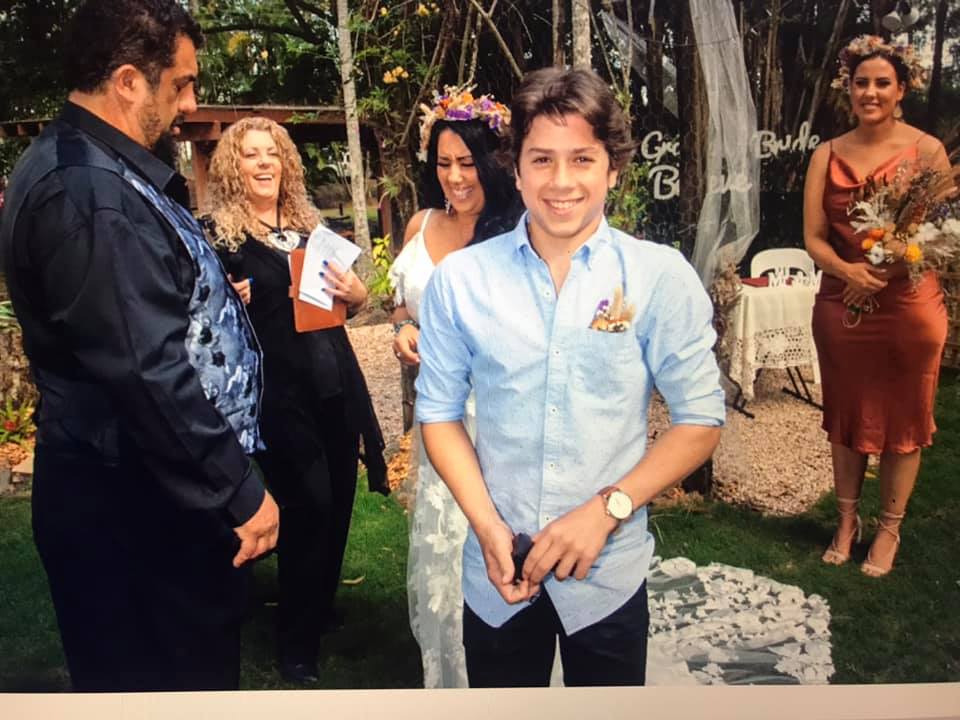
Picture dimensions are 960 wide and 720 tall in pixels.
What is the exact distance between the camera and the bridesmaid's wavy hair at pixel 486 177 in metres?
1.76

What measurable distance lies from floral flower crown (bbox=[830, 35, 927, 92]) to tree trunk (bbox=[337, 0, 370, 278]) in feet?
3.91

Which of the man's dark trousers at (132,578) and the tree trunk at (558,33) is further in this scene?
the tree trunk at (558,33)

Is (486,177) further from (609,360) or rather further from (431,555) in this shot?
(431,555)

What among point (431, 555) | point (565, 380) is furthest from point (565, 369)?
point (431, 555)

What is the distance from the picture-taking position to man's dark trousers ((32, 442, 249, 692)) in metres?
Answer: 1.66

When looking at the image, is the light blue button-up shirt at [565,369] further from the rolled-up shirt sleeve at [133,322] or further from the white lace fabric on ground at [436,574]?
the rolled-up shirt sleeve at [133,322]

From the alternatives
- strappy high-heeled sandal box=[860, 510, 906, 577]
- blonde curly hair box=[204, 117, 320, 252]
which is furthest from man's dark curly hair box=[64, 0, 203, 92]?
strappy high-heeled sandal box=[860, 510, 906, 577]

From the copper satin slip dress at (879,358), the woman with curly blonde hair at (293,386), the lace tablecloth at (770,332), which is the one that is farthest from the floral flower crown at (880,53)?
the woman with curly blonde hair at (293,386)

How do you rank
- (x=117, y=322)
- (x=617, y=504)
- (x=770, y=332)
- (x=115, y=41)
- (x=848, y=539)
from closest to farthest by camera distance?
(x=117, y=322), (x=115, y=41), (x=617, y=504), (x=770, y=332), (x=848, y=539)

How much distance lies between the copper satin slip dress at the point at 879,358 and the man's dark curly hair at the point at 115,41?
1.60 metres

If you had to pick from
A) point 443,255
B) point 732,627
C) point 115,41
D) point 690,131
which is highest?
point 115,41

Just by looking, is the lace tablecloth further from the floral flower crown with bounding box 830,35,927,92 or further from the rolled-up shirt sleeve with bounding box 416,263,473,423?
the rolled-up shirt sleeve with bounding box 416,263,473,423

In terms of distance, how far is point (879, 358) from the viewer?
2029 millimetres

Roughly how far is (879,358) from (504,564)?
113cm
